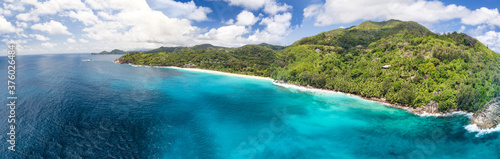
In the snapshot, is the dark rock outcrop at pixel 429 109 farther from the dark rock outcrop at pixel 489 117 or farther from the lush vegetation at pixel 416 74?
the dark rock outcrop at pixel 489 117

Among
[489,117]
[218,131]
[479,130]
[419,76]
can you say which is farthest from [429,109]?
[218,131]

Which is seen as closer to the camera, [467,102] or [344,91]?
[467,102]

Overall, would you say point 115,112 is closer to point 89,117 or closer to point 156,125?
point 89,117

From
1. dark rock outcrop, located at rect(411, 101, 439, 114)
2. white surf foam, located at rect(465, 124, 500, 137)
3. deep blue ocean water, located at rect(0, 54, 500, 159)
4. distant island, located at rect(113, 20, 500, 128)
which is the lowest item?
deep blue ocean water, located at rect(0, 54, 500, 159)

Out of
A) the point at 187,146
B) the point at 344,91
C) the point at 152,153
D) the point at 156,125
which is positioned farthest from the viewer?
the point at 344,91

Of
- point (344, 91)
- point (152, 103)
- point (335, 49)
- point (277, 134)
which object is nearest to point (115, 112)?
point (152, 103)

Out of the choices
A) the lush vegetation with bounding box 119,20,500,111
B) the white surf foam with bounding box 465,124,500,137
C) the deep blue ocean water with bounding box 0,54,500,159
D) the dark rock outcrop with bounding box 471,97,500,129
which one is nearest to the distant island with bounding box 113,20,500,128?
the lush vegetation with bounding box 119,20,500,111

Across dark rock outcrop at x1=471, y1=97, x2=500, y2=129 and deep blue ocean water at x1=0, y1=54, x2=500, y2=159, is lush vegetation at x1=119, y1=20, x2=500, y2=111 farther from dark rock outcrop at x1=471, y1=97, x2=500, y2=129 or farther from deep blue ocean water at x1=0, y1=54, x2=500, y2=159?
deep blue ocean water at x1=0, y1=54, x2=500, y2=159
